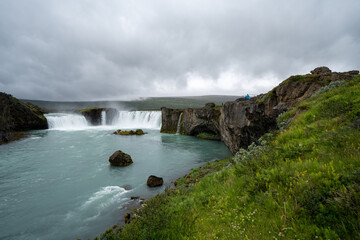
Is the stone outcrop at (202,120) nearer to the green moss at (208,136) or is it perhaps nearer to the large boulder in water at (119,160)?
the green moss at (208,136)

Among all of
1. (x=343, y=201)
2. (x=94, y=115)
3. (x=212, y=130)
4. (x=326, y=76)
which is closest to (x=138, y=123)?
(x=94, y=115)

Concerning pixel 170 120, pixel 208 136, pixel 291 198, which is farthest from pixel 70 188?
pixel 170 120

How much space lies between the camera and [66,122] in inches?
2366

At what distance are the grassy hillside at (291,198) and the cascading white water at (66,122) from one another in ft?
218

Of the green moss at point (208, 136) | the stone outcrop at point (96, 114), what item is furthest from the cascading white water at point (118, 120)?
the green moss at point (208, 136)

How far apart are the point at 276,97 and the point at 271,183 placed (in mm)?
12647

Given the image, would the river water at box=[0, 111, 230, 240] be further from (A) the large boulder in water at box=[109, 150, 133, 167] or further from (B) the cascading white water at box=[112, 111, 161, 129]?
(B) the cascading white water at box=[112, 111, 161, 129]

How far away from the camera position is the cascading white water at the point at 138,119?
59.6 m

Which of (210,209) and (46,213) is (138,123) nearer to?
(46,213)

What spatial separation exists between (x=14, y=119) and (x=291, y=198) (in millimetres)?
62810

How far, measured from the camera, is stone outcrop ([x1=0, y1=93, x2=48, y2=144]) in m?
32.8

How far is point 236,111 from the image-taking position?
830 inches

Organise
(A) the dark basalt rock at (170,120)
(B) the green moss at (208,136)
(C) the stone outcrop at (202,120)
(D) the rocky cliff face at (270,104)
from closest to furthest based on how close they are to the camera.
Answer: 1. (D) the rocky cliff face at (270,104)
2. (B) the green moss at (208,136)
3. (C) the stone outcrop at (202,120)
4. (A) the dark basalt rock at (170,120)

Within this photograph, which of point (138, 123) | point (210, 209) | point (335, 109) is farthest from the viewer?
point (138, 123)
